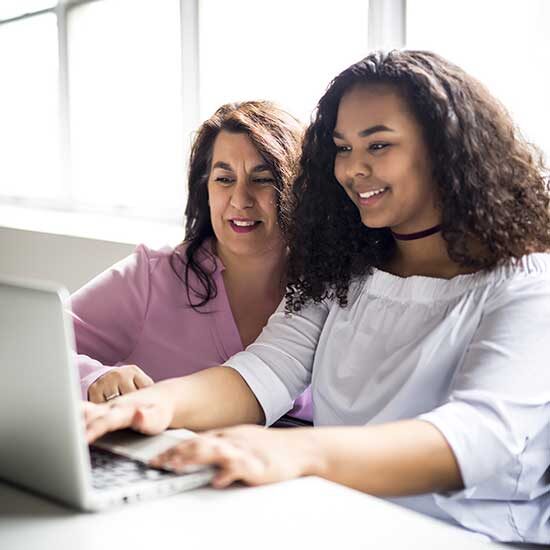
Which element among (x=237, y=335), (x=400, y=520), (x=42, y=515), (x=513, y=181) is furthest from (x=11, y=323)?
(x=237, y=335)

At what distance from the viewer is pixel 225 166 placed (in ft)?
6.73

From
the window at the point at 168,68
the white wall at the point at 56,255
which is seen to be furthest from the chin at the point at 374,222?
the white wall at the point at 56,255

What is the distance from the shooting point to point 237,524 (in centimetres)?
98

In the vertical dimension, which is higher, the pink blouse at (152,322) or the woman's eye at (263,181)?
the woman's eye at (263,181)

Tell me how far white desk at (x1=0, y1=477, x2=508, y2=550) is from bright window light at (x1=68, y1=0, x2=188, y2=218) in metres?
2.91

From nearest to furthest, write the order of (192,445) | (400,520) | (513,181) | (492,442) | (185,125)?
(400,520), (192,445), (492,442), (513,181), (185,125)

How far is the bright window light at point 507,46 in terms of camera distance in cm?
243

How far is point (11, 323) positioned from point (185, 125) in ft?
9.09

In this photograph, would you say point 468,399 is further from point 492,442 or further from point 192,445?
point 192,445

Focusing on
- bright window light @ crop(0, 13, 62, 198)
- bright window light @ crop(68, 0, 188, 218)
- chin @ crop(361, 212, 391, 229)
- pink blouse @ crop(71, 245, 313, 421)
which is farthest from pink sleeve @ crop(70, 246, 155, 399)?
bright window light @ crop(0, 13, 62, 198)

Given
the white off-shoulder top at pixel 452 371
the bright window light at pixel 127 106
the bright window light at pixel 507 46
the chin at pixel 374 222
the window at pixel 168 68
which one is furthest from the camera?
the bright window light at pixel 127 106

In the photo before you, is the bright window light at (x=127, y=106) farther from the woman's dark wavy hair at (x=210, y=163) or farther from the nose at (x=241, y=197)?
the nose at (x=241, y=197)

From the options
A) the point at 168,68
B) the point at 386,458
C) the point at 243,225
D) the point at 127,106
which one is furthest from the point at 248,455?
the point at 127,106

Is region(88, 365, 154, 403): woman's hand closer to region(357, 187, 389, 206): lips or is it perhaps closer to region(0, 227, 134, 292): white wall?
region(357, 187, 389, 206): lips
